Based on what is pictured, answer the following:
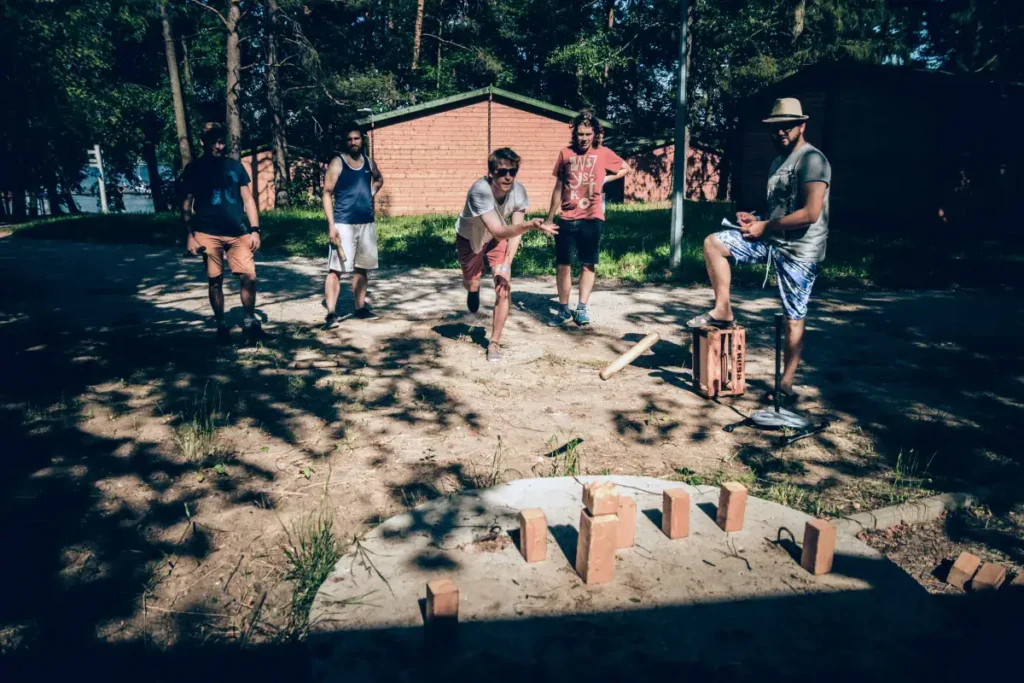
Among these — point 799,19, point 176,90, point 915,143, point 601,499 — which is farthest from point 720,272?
point 799,19

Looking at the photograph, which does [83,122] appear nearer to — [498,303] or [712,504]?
[498,303]

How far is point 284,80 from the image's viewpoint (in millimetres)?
36500

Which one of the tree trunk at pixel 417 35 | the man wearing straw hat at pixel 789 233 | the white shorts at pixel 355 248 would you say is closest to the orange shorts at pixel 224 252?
the white shorts at pixel 355 248

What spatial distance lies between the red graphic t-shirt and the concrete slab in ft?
14.6

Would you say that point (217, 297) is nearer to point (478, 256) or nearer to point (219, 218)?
point (219, 218)

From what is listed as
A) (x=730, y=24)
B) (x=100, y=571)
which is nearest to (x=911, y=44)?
(x=730, y=24)

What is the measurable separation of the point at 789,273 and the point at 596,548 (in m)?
3.08

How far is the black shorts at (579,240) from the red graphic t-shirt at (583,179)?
0.22ft

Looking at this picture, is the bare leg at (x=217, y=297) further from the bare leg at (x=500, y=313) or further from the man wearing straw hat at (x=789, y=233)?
the man wearing straw hat at (x=789, y=233)

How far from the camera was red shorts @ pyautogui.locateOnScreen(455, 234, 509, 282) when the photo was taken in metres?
6.32

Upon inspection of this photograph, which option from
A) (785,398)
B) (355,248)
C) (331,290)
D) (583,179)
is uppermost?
(583,179)

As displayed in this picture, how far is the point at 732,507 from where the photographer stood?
324 cm

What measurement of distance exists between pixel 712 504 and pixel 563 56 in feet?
125

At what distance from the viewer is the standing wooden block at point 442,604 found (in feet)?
7.98
